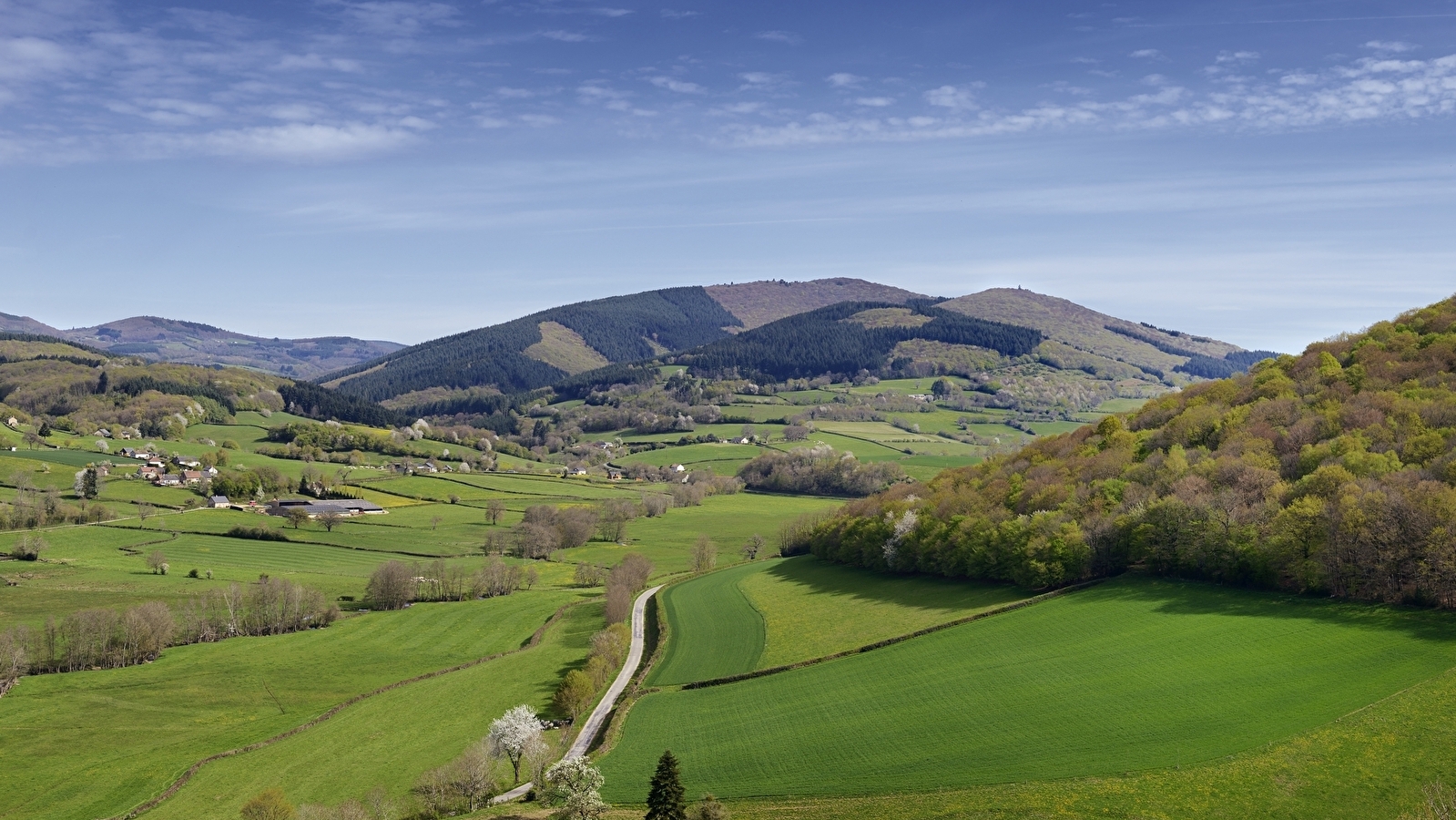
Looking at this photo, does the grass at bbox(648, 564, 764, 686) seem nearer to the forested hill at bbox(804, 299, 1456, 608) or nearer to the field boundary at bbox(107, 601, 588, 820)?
the field boundary at bbox(107, 601, 588, 820)

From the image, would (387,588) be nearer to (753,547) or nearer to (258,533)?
(258,533)

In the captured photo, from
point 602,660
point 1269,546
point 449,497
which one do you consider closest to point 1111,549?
point 1269,546

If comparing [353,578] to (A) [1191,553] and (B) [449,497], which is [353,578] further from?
(A) [1191,553]

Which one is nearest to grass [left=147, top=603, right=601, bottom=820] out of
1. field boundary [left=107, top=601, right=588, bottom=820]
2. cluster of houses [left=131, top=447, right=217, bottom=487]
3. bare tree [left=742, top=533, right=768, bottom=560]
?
field boundary [left=107, top=601, right=588, bottom=820]

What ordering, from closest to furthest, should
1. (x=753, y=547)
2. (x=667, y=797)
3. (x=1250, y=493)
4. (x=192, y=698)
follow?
(x=667, y=797) < (x=1250, y=493) < (x=192, y=698) < (x=753, y=547)

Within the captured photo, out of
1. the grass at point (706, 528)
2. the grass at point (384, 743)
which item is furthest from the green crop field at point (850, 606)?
the grass at point (706, 528)

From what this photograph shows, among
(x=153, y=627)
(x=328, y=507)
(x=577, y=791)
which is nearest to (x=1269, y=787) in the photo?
(x=577, y=791)
